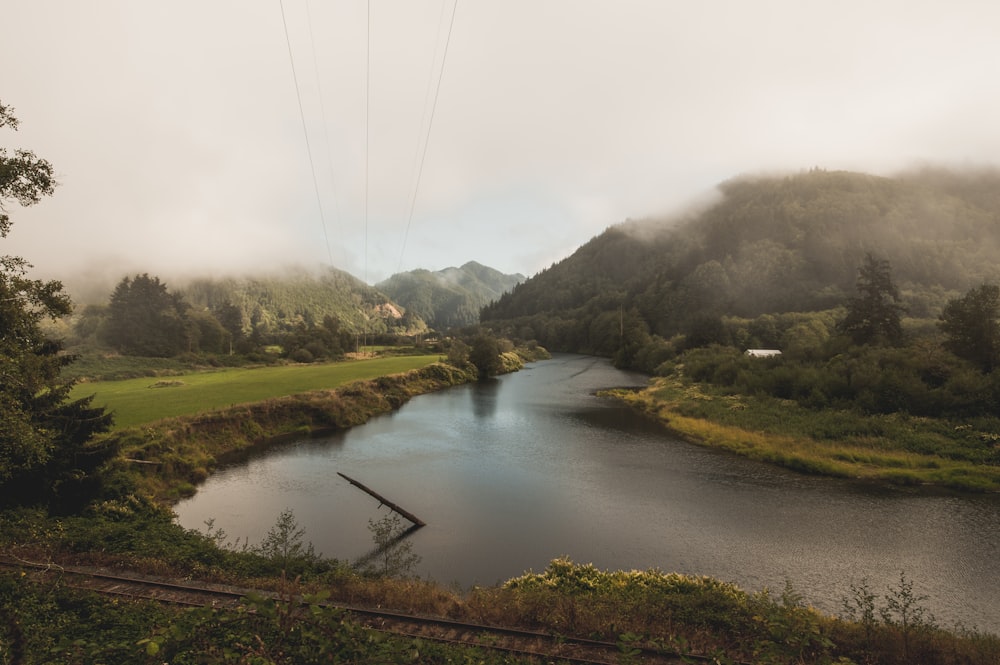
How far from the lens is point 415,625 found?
12.9m

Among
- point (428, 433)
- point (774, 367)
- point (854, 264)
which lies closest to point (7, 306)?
point (428, 433)

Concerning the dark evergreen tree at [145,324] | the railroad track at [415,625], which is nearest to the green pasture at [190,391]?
the railroad track at [415,625]

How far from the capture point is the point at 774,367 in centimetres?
5606

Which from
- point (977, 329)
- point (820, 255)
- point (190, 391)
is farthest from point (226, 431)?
point (820, 255)

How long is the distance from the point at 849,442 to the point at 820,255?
127240 mm

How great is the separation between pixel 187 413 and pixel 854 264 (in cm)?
15498

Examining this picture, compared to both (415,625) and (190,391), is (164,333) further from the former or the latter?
(415,625)

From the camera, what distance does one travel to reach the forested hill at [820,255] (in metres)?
115

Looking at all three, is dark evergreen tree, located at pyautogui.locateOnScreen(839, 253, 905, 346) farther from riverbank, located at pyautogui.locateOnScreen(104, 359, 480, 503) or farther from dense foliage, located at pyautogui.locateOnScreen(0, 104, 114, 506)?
dense foliage, located at pyautogui.locateOnScreen(0, 104, 114, 506)

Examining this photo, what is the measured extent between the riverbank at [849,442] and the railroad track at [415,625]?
28.1 metres

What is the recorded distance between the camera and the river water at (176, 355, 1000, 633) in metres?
19.2

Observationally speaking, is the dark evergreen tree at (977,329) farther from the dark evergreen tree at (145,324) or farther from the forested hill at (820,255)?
the dark evergreen tree at (145,324)

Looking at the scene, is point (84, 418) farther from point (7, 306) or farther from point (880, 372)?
point (880, 372)

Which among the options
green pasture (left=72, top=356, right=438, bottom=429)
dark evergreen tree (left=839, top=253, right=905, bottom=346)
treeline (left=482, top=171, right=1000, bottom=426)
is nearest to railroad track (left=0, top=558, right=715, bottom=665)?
green pasture (left=72, top=356, right=438, bottom=429)
